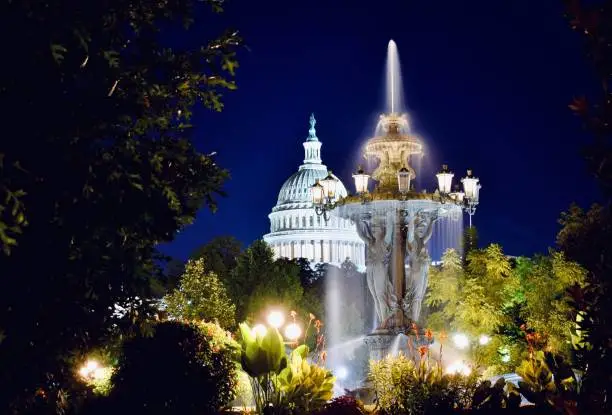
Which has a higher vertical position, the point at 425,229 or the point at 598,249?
the point at 425,229

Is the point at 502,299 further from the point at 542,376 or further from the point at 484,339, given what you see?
the point at 542,376

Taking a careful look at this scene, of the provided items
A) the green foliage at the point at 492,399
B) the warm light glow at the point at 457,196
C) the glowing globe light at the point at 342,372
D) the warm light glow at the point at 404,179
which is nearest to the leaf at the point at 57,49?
the green foliage at the point at 492,399

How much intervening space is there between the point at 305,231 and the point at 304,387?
13227 cm

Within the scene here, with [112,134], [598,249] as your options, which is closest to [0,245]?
[112,134]

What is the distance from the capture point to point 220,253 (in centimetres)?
9025

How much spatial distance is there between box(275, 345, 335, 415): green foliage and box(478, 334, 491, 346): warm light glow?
26.6m

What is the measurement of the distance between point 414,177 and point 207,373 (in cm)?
986

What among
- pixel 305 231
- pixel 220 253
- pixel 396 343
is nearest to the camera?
pixel 396 343

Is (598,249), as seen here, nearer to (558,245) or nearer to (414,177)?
(414,177)

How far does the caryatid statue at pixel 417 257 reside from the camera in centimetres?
2714

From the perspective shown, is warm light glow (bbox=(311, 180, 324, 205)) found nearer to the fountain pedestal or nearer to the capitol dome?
the fountain pedestal

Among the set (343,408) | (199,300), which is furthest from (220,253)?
(343,408)

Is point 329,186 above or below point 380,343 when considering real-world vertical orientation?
above

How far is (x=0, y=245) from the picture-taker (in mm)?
12414
